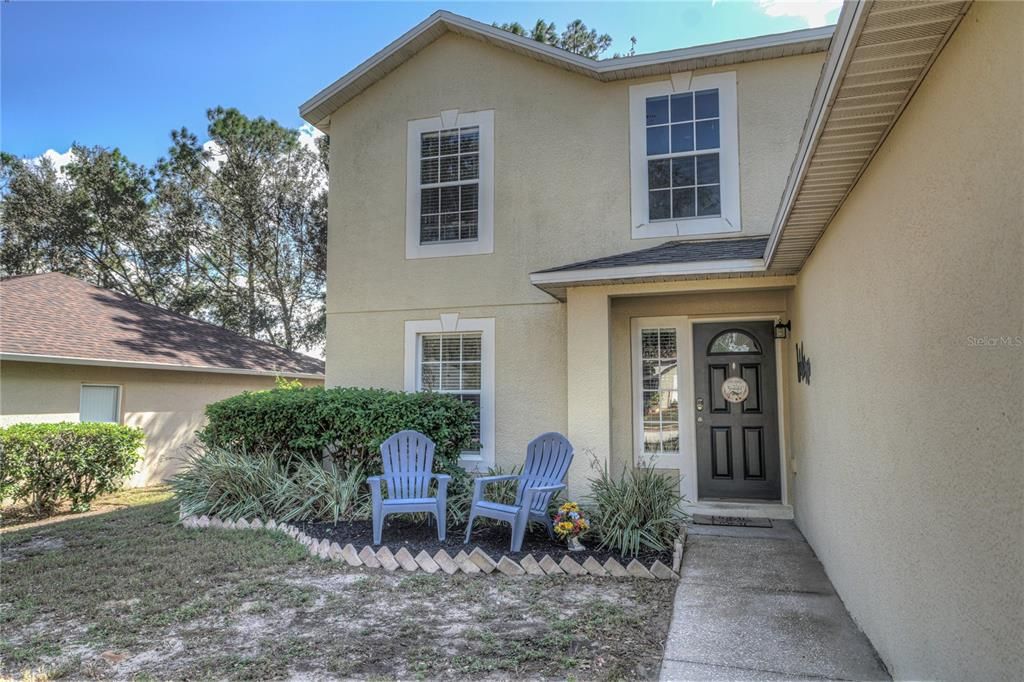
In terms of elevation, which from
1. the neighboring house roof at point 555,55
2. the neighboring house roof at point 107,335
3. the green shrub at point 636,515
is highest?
the neighboring house roof at point 555,55

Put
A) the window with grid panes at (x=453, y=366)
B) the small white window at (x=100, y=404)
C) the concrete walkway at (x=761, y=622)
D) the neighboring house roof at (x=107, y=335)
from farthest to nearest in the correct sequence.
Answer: the small white window at (x=100, y=404)
the neighboring house roof at (x=107, y=335)
the window with grid panes at (x=453, y=366)
the concrete walkway at (x=761, y=622)

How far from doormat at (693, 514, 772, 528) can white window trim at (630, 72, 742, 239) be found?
129 inches

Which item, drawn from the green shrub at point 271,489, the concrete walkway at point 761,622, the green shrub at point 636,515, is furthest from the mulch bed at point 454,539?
the concrete walkway at point 761,622

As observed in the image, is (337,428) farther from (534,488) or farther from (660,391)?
Result: (660,391)

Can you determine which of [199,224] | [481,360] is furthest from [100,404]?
[199,224]

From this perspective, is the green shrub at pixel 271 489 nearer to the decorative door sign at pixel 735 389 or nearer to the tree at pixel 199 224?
the decorative door sign at pixel 735 389

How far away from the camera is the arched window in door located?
6.99 m

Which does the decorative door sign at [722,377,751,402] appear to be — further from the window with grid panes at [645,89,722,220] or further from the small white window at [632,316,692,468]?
the window with grid panes at [645,89,722,220]

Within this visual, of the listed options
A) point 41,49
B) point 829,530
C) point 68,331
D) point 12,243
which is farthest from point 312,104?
point 12,243

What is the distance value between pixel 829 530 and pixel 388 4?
27.6 feet

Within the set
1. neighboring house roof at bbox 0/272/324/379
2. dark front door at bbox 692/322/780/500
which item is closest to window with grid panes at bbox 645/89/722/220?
dark front door at bbox 692/322/780/500

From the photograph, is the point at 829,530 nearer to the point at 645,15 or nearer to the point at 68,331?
the point at 645,15

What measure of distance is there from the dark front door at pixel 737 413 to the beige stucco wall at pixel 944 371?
125 inches

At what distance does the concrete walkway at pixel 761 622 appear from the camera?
10.0 ft
